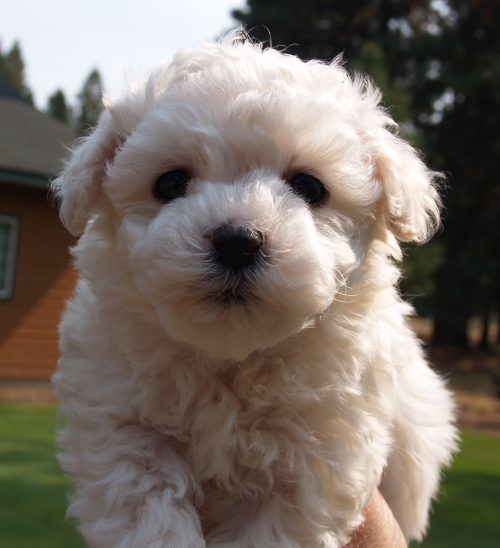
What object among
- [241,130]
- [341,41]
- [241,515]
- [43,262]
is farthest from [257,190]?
[341,41]

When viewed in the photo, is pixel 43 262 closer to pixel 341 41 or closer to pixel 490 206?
pixel 341 41

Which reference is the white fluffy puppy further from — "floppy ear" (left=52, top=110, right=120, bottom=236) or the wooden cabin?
the wooden cabin

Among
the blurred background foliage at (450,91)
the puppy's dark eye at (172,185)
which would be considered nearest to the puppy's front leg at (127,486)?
the puppy's dark eye at (172,185)

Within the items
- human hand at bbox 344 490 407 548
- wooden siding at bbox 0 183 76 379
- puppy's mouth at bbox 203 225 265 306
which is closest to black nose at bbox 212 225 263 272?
puppy's mouth at bbox 203 225 265 306

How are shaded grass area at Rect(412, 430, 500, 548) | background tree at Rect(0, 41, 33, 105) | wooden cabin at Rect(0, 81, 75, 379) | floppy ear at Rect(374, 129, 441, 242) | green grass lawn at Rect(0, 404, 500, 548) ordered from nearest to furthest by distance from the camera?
floppy ear at Rect(374, 129, 441, 242)
green grass lawn at Rect(0, 404, 500, 548)
shaded grass area at Rect(412, 430, 500, 548)
wooden cabin at Rect(0, 81, 75, 379)
background tree at Rect(0, 41, 33, 105)

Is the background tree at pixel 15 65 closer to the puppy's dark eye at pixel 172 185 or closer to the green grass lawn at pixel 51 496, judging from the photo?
the green grass lawn at pixel 51 496
